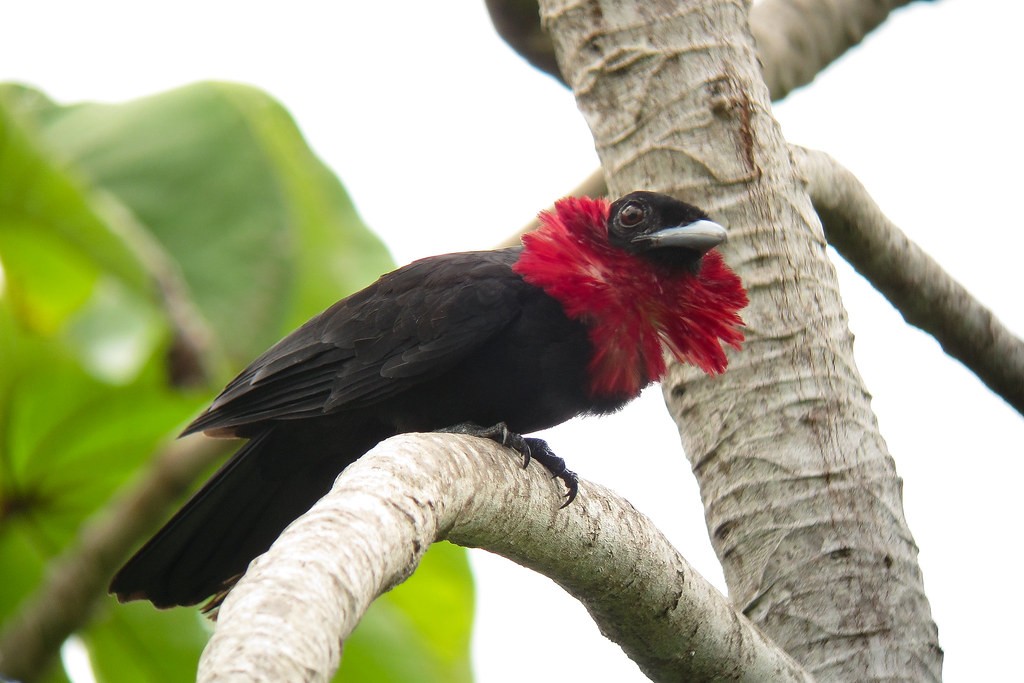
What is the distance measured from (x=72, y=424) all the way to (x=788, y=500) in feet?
9.34

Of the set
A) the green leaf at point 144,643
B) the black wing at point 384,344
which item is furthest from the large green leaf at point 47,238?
the green leaf at point 144,643

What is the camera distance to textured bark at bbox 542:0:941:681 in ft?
9.66

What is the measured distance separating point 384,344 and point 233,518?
2.25 ft

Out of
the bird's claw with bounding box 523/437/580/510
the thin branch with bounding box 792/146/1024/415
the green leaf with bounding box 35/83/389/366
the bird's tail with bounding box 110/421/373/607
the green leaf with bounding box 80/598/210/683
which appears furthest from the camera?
the green leaf with bounding box 35/83/389/366

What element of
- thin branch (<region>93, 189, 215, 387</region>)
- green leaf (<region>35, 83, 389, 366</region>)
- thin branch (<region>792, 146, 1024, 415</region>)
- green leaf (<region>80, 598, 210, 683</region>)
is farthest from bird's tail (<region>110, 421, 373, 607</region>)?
thin branch (<region>792, 146, 1024, 415</region>)

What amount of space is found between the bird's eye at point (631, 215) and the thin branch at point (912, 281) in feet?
2.15

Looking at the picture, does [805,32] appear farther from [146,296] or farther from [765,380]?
[146,296]

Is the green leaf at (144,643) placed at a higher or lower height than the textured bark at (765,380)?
lower

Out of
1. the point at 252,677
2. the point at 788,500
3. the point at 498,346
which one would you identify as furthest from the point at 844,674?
the point at 252,677

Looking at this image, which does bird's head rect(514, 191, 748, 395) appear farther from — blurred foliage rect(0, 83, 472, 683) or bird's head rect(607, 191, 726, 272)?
blurred foliage rect(0, 83, 472, 683)

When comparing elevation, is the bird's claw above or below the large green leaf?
below

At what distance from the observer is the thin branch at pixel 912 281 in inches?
144

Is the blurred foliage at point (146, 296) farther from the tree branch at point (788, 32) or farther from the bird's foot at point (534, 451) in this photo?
the tree branch at point (788, 32)

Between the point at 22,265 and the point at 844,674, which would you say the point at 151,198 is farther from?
the point at 844,674
